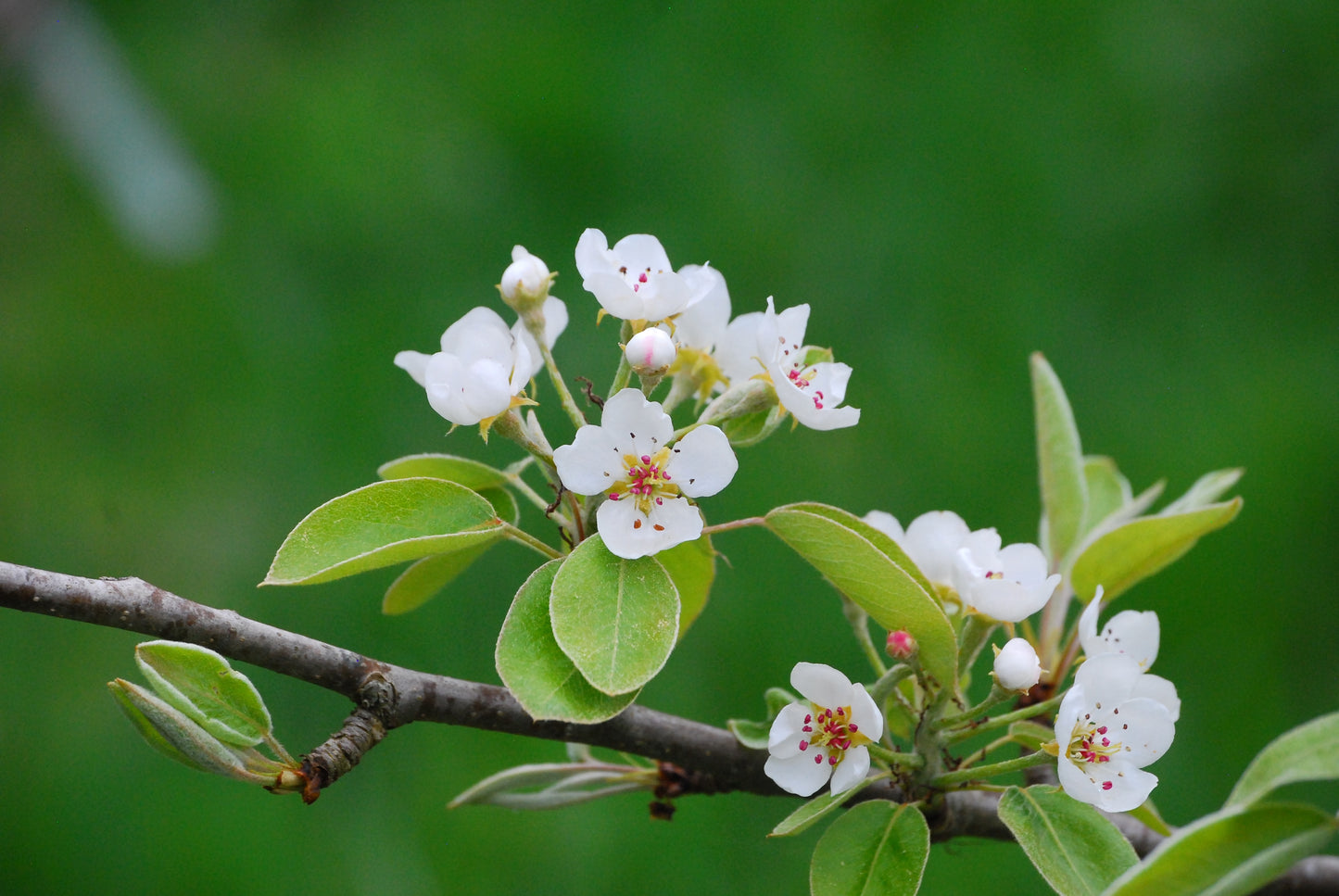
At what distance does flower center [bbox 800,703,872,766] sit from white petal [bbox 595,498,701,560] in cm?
20

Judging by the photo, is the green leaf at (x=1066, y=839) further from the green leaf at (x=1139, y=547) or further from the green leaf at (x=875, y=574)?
the green leaf at (x=1139, y=547)

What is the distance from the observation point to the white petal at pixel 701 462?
101cm

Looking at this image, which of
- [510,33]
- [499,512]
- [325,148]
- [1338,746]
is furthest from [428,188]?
[1338,746]

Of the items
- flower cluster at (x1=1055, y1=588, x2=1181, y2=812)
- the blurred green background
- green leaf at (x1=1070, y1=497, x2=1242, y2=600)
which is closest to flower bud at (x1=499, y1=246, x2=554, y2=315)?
flower cluster at (x1=1055, y1=588, x2=1181, y2=812)

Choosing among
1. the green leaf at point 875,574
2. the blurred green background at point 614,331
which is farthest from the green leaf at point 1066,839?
the blurred green background at point 614,331

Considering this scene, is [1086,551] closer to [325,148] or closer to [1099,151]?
[1099,151]

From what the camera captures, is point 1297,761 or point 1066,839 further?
point 1066,839

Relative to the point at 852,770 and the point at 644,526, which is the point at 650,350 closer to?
the point at 644,526

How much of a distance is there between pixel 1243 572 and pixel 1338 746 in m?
2.36

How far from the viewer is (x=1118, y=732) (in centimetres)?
102

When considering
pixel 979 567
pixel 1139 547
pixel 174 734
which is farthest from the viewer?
pixel 1139 547

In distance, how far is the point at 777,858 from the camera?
2.70 m

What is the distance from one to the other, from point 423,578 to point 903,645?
0.50 metres

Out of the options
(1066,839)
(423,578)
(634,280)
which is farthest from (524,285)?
(1066,839)
